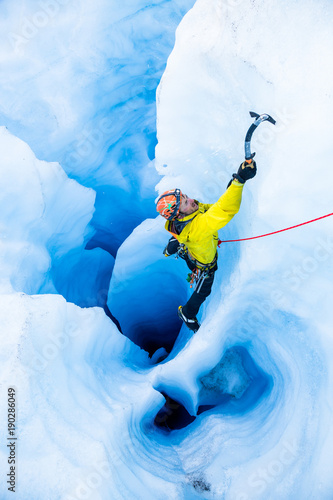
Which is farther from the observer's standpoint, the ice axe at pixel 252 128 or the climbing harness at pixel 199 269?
the climbing harness at pixel 199 269

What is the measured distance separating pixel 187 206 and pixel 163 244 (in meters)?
1.30

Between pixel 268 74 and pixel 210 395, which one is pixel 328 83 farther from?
pixel 210 395

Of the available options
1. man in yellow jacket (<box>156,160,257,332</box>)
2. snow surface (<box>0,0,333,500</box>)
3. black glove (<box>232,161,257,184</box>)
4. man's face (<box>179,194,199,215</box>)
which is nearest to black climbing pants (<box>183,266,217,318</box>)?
man in yellow jacket (<box>156,160,257,332</box>)

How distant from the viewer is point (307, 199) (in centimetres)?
185

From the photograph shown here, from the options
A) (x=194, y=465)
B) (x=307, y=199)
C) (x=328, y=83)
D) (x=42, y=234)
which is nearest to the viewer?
(x=328, y=83)

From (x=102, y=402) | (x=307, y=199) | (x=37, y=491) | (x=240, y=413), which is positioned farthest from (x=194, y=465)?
(x=307, y=199)

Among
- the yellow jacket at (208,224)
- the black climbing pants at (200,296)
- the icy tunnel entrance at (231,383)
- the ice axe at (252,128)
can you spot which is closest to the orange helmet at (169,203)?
the yellow jacket at (208,224)

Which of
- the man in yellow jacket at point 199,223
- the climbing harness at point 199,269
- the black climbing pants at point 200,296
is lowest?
the black climbing pants at point 200,296

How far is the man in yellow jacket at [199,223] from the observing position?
1835mm

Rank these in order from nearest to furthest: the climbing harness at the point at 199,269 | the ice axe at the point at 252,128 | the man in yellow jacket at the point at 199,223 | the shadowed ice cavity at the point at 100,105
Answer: the ice axe at the point at 252,128 → the man in yellow jacket at the point at 199,223 → the climbing harness at the point at 199,269 → the shadowed ice cavity at the point at 100,105

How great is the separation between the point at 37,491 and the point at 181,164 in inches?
88.8

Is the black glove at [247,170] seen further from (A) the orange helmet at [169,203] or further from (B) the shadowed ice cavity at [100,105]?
(B) the shadowed ice cavity at [100,105]

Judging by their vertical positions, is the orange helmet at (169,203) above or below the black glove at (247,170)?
below

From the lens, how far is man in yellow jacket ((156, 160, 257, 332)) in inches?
72.2
